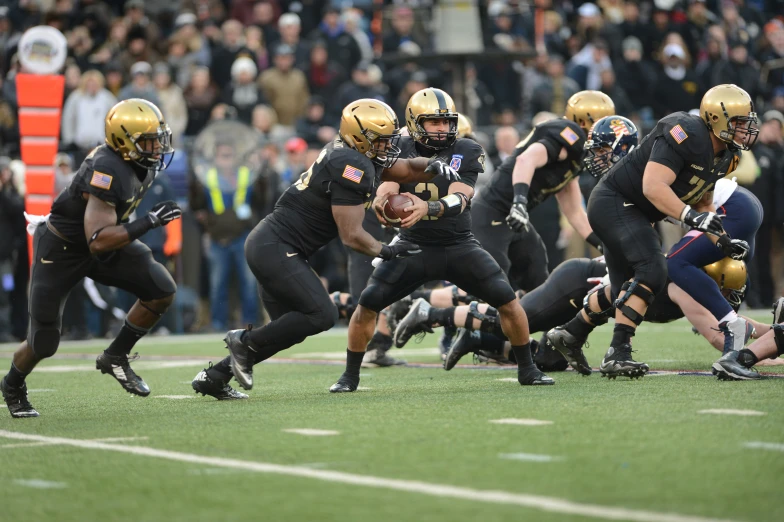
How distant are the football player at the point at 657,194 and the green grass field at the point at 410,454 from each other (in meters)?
0.46

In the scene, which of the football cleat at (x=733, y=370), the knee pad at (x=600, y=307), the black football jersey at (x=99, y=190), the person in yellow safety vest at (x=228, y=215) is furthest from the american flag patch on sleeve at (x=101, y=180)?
the person in yellow safety vest at (x=228, y=215)

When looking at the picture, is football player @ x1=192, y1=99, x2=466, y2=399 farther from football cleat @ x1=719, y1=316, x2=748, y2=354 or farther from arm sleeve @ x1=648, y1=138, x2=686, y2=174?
football cleat @ x1=719, y1=316, x2=748, y2=354

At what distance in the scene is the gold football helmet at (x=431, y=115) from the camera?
7.65 metres

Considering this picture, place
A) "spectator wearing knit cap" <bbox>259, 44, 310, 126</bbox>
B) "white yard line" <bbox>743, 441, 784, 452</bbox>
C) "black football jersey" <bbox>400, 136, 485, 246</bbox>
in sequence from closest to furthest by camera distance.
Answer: "white yard line" <bbox>743, 441, 784, 452</bbox> < "black football jersey" <bbox>400, 136, 485, 246</bbox> < "spectator wearing knit cap" <bbox>259, 44, 310, 126</bbox>

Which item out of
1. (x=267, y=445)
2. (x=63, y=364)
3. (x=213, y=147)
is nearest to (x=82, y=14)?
(x=213, y=147)

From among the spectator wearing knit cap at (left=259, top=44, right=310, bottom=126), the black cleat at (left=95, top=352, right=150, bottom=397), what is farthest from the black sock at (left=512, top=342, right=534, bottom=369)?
the spectator wearing knit cap at (left=259, top=44, right=310, bottom=126)

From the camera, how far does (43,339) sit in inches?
265

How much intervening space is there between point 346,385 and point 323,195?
1193mm

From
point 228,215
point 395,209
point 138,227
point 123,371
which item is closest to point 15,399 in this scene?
point 123,371

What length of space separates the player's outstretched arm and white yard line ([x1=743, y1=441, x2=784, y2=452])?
314 centimetres

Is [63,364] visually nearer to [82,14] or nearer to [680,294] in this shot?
[680,294]

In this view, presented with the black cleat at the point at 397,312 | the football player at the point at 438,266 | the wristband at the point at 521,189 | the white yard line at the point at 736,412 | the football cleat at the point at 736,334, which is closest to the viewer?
the white yard line at the point at 736,412

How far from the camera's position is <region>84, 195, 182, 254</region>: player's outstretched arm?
21.4ft

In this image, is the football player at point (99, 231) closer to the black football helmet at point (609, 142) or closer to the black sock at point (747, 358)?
the black football helmet at point (609, 142)
